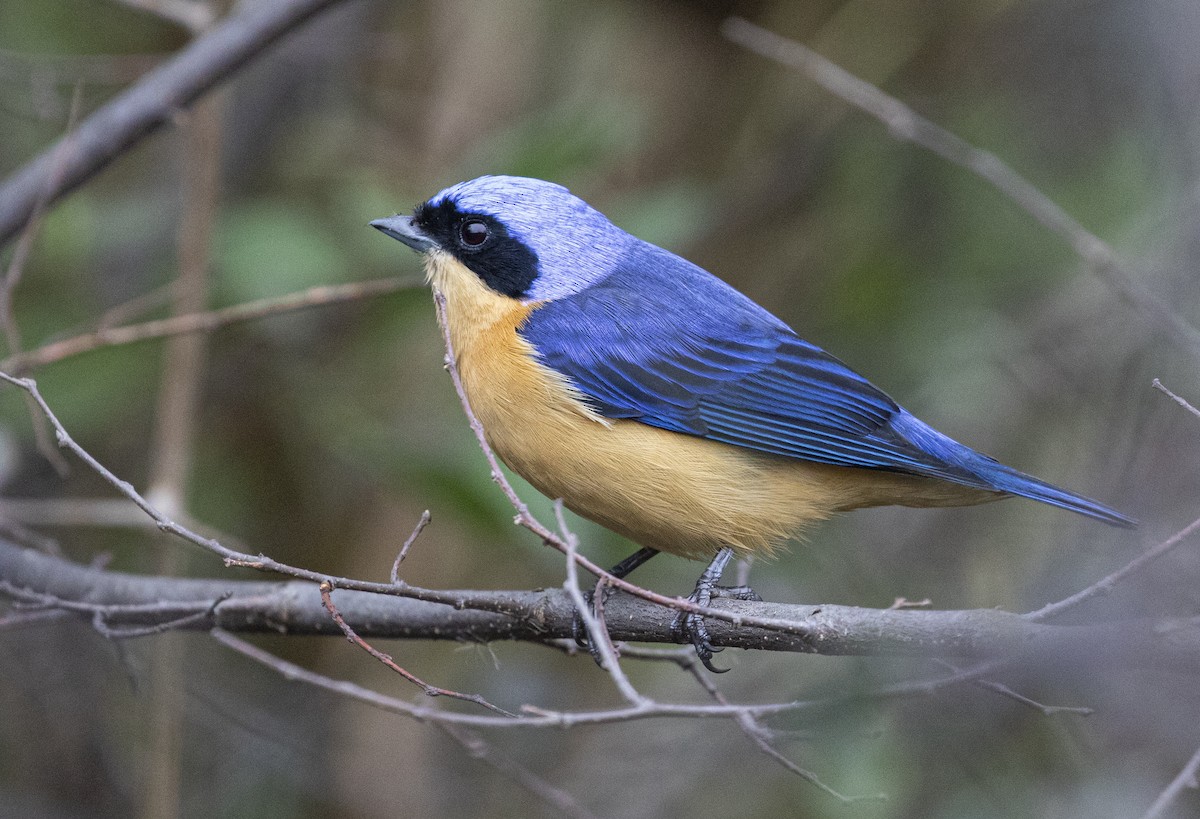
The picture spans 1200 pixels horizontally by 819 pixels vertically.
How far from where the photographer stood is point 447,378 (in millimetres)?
5793

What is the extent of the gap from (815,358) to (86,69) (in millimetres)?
3870

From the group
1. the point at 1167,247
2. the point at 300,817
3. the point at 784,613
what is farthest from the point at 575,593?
the point at 300,817

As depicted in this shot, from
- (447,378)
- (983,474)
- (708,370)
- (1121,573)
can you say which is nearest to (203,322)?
(708,370)

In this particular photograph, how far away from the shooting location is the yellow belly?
3557 mm

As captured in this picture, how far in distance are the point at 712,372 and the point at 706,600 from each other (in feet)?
2.59

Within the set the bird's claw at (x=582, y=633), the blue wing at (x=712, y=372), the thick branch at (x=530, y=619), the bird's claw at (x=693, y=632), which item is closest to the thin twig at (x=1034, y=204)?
the blue wing at (x=712, y=372)

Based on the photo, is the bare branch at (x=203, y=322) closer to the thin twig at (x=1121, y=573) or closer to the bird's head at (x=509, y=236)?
the bird's head at (x=509, y=236)

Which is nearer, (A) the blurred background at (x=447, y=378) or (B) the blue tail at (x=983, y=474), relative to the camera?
(B) the blue tail at (x=983, y=474)

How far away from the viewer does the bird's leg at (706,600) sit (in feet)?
10.7

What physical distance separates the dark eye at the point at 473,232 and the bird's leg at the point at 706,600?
1.32 metres

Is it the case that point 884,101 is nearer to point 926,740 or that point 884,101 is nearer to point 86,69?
point 926,740

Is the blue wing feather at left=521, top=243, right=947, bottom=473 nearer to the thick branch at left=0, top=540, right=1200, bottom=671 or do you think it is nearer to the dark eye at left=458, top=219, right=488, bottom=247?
the dark eye at left=458, top=219, right=488, bottom=247

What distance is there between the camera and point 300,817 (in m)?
5.75

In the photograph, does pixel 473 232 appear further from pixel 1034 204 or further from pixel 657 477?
pixel 1034 204
